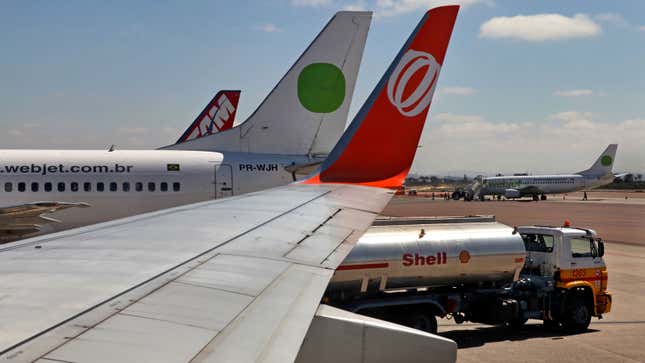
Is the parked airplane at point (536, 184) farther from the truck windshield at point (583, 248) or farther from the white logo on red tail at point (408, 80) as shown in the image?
the white logo on red tail at point (408, 80)

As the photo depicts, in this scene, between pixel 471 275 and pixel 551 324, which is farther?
pixel 551 324

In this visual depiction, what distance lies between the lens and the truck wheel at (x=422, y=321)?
1176cm

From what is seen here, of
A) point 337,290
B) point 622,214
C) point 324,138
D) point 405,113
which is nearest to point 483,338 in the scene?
point 337,290

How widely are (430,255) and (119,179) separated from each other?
7962mm

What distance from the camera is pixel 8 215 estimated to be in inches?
318

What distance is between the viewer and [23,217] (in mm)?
8227

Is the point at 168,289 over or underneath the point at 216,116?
underneath

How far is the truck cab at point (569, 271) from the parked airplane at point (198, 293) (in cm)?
803

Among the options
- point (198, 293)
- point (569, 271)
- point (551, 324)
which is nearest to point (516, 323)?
point (551, 324)

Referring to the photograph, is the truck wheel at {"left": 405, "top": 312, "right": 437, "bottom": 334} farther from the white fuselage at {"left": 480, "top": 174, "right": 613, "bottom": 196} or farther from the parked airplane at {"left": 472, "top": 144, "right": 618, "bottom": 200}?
the white fuselage at {"left": 480, "top": 174, "right": 613, "bottom": 196}

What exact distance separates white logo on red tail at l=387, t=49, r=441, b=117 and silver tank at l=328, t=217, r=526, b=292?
2607 millimetres

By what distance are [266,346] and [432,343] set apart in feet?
4.90

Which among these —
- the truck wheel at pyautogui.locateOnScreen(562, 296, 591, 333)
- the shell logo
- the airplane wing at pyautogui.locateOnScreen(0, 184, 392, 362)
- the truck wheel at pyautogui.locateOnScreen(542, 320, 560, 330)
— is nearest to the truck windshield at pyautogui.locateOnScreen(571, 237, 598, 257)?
the truck wheel at pyautogui.locateOnScreen(562, 296, 591, 333)

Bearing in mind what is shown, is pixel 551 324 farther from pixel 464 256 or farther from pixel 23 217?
pixel 23 217
